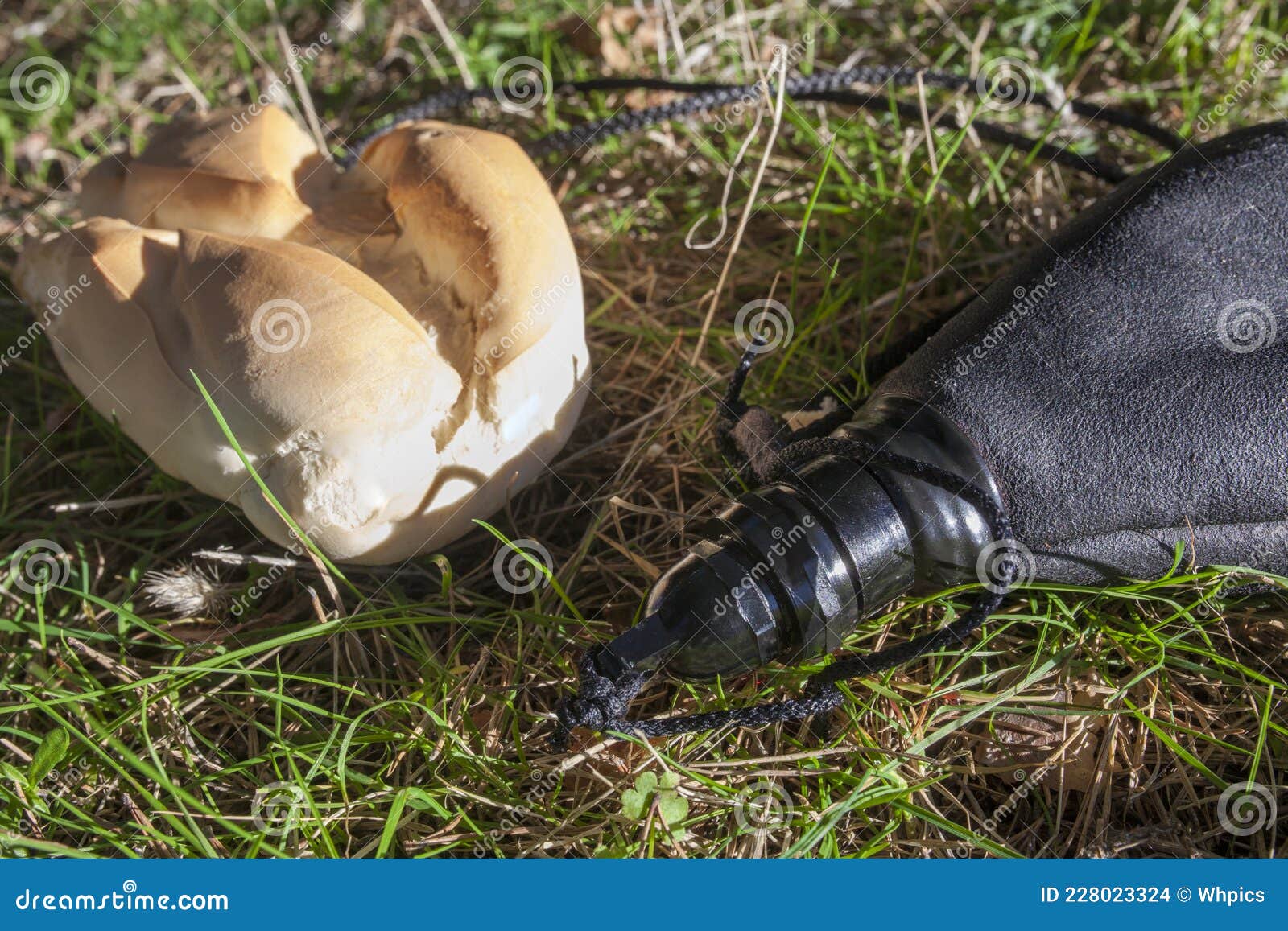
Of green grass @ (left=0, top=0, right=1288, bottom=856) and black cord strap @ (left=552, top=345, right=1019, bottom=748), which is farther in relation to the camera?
green grass @ (left=0, top=0, right=1288, bottom=856)

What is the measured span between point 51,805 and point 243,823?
39cm

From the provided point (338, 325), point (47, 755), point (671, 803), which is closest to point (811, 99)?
point (338, 325)

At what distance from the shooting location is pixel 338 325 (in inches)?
70.0

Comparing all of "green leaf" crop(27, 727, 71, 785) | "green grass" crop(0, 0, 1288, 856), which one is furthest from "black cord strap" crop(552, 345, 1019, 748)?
"green leaf" crop(27, 727, 71, 785)

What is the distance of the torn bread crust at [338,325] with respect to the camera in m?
1.79

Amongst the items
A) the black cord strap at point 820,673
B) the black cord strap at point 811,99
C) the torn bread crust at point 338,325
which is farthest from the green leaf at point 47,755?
the black cord strap at point 811,99

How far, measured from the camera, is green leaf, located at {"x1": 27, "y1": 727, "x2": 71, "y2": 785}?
187 centimetres

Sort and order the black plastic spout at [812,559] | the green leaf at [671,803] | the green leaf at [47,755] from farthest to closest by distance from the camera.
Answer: the green leaf at [47,755]
the green leaf at [671,803]
the black plastic spout at [812,559]

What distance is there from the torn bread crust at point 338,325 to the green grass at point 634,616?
0.26 m

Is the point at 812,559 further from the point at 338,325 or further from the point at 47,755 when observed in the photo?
the point at 47,755

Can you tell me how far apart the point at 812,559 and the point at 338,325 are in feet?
3.10

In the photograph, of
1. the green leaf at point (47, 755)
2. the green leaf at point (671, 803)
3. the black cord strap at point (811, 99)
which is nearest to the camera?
the green leaf at point (671, 803)

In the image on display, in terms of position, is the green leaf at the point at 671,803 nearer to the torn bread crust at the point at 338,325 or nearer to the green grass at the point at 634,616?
the green grass at the point at 634,616

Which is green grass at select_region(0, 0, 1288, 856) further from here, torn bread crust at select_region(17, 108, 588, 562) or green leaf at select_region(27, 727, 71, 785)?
torn bread crust at select_region(17, 108, 588, 562)
